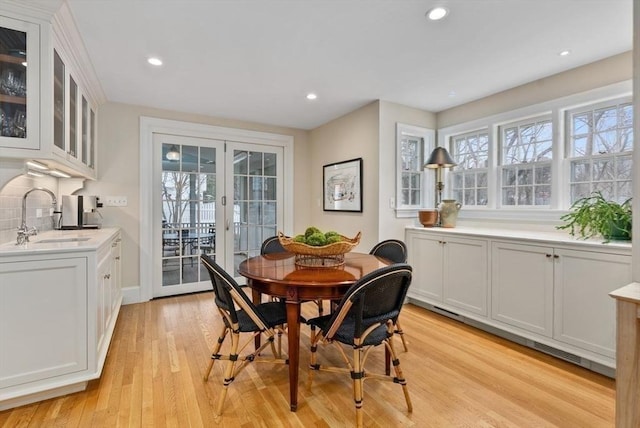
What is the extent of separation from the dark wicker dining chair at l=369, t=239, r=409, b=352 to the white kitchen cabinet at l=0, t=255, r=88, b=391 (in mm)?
2173

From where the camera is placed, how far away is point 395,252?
2619 millimetres

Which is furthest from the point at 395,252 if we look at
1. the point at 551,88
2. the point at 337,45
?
the point at 551,88

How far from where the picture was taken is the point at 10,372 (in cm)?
179

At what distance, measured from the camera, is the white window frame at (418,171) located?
12.2 ft

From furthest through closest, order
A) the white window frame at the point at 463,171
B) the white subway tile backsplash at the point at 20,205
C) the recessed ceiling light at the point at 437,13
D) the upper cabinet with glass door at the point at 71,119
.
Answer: the white window frame at the point at 463,171
the white subway tile backsplash at the point at 20,205
the upper cabinet with glass door at the point at 71,119
the recessed ceiling light at the point at 437,13

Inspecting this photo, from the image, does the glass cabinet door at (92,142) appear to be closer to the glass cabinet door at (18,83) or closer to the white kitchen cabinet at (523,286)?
the glass cabinet door at (18,83)

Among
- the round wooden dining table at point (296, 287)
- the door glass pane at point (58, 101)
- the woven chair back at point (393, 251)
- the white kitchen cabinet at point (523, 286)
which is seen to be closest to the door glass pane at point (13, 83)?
the door glass pane at point (58, 101)

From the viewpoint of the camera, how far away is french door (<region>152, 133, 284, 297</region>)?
4.02 metres

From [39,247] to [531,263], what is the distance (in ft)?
11.7

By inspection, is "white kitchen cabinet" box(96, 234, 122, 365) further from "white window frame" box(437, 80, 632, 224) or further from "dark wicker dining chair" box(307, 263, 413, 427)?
"white window frame" box(437, 80, 632, 224)

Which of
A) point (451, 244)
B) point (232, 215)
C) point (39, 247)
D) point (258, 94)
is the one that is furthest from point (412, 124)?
point (39, 247)

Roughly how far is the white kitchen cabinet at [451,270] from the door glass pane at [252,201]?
2166mm

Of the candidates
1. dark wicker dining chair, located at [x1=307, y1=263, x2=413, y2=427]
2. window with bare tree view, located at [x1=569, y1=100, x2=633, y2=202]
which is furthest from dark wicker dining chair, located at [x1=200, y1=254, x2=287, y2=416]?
window with bare tree view, located at [x1=569, y1=100, x2=633, y2=202]

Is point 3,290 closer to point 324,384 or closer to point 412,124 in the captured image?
point 324,384
